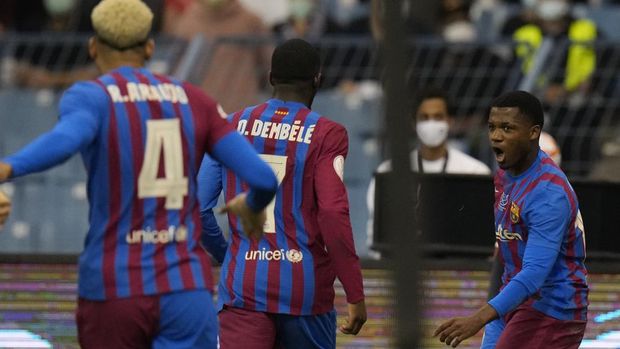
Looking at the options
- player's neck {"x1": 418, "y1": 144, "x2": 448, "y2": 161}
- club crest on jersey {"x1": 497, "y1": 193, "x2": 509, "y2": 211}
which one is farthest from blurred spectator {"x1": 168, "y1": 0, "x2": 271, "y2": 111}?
club crest on jersey {"x1": 497, "y1": 193, "x2": 509, "y2": 211}

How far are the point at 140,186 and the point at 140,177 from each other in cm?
3

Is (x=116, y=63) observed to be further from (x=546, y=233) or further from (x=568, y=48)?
(x=568, y=48)

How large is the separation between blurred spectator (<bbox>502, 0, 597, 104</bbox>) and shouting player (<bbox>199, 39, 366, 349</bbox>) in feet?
19.6

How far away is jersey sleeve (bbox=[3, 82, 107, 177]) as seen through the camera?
5.37 meters

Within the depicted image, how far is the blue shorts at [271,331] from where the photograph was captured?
6848 millimetres

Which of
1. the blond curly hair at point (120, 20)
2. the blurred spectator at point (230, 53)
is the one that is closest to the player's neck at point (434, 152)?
the blurred spectator at point (230, 53)

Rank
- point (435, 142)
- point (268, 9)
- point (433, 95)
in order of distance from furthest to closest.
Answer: point (268, 9) < point (433, 95) < point (435, 142)

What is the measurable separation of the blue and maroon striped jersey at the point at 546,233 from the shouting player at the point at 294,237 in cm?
68

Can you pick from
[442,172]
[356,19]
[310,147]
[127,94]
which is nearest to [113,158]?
[127,94]

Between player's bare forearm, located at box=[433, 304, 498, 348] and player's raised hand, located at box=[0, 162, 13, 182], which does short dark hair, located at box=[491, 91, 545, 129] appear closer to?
player's bare forearm, located at box=[433, 304, 498, 348]

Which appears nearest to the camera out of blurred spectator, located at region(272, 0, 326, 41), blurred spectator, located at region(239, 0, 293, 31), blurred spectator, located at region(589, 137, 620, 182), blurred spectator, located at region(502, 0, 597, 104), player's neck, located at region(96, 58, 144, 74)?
player's neck, located at region(96, 58, 144, 74)

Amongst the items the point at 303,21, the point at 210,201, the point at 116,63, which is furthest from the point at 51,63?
the point at 116,63

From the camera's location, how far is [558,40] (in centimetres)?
1290

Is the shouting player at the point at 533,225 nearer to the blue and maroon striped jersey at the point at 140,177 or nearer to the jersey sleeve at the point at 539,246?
the jersey sleeve at the point at 539,246
